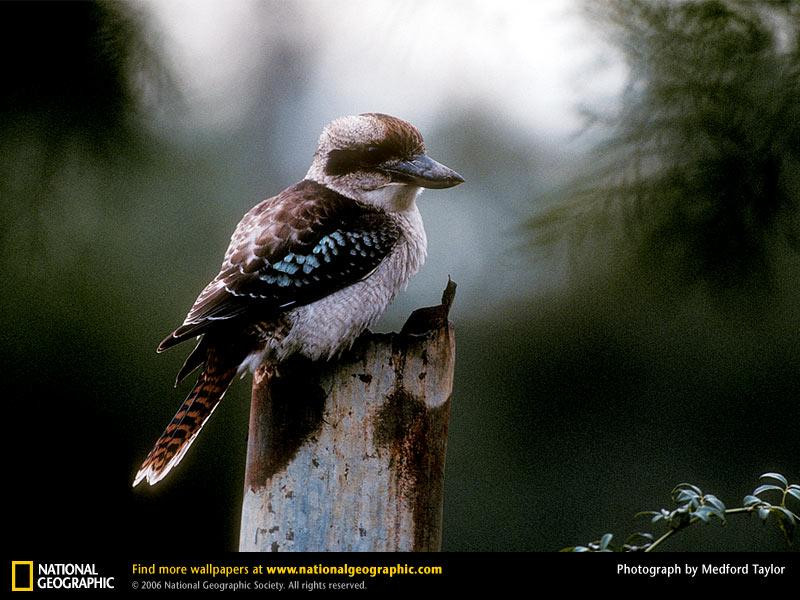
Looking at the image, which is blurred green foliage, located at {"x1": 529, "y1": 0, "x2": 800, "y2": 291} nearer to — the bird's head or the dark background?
the dark background

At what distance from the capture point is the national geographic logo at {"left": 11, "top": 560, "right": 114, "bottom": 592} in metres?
1.69

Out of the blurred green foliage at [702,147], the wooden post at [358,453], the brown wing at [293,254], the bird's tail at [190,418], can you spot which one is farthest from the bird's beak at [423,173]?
the blurred green foliage at [702,147]

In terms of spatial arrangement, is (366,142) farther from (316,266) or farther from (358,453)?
(358,453)

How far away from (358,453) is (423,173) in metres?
0.91

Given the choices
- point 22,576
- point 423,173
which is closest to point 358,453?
point 22,576

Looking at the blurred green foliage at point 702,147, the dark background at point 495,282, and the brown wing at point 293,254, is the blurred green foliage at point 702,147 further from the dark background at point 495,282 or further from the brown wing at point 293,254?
the brown wing at point 293,254

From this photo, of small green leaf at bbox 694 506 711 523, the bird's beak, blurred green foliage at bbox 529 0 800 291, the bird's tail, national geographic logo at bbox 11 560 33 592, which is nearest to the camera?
blurred green foliage at bbox 529 0 800 291

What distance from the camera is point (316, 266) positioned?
7.22ft

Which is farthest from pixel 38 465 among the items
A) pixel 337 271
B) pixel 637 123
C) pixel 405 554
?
pixel 637 123

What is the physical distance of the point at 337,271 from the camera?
222 centimetres

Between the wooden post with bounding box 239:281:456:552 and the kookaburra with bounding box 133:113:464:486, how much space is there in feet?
0.55

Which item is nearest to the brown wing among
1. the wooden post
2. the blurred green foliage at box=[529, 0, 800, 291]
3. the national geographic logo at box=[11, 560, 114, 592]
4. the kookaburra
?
the kookaburra

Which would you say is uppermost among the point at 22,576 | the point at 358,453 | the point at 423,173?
the point at 423,173

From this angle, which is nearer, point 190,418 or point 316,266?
point 190,418
